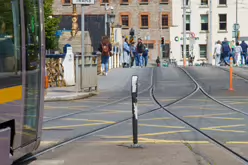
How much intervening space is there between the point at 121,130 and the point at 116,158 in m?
2.96

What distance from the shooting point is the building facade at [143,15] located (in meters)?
69.9

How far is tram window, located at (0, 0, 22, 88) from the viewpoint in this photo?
663 centimetres

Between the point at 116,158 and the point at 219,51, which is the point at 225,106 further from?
the point at 219,51

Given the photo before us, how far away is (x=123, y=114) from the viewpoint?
14602 millimetres

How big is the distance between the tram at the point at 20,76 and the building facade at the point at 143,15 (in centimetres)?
6197

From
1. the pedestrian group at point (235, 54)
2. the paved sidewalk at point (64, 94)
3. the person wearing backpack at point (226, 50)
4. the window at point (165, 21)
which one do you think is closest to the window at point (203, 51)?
the window at point (165, 21)

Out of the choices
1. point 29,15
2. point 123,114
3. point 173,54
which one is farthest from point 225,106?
point 173,54

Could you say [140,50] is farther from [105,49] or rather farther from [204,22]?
[204,22]

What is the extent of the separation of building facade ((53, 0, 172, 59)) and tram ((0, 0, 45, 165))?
→ 6197cm

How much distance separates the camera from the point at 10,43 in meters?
6.89

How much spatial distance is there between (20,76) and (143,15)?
211 ft

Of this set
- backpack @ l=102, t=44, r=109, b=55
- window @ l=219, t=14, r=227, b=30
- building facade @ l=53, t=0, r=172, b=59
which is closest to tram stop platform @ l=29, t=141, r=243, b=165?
backpack @ l=102, t=44, r=109, b=55

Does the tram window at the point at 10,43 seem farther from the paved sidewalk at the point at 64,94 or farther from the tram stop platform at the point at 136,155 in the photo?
the paved sidewalk at the point at 64,94

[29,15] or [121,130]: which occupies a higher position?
[29,15]
